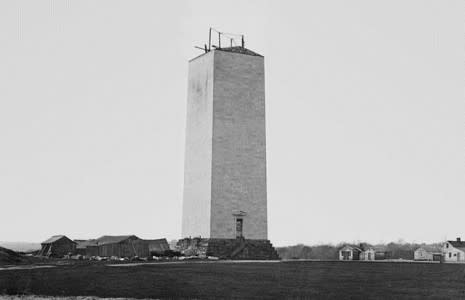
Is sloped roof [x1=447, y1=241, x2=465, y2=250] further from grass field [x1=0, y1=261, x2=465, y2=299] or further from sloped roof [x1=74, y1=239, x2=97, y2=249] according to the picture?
grass field [x1=0, y1=261, x2=465, y2=299]

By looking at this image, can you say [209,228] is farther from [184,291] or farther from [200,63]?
[184,291]

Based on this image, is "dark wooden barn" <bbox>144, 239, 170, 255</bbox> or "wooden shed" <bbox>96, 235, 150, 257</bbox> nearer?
"dark wooden barn" <bbox>144, 239, 170, 255</bbox>

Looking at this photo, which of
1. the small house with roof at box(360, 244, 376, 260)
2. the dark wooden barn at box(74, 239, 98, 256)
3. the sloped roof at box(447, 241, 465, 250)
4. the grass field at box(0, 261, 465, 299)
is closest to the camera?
the grass field at box(0, 261, 465, 299)

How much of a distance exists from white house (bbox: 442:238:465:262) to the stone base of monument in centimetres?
2521

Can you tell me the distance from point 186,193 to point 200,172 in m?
2.68

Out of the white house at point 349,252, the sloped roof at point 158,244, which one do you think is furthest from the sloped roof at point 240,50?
the white house at point 349,252

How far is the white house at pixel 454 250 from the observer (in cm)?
6462

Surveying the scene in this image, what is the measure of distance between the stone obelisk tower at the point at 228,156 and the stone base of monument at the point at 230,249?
0.07 m

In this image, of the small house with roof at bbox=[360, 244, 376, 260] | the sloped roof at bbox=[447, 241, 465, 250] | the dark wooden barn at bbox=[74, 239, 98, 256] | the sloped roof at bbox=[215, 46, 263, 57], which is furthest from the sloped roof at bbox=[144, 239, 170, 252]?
the sloped roof at bbox=[447, 241, 465, 250]

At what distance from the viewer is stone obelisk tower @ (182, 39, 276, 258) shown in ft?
154

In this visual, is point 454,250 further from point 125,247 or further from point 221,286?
point 221,286

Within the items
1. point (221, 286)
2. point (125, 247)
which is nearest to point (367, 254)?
point (125, 247)

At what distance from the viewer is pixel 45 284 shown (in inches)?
792

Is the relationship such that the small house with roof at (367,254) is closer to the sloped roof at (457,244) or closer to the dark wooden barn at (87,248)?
the sloped roof at (457,244)
